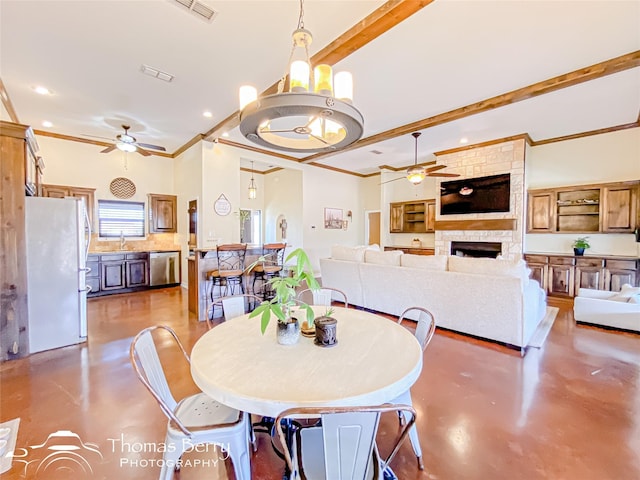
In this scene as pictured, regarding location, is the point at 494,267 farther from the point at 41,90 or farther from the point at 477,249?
the point at 41,90

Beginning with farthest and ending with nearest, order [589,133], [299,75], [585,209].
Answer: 1. [585,209]
2. [589,133]
3. [299,75]

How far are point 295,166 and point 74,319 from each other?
18.9 feet

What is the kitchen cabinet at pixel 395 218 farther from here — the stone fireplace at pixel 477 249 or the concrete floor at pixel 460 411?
the concrete floor at pixel 460 411

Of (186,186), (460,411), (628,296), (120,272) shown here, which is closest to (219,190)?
(186,186)

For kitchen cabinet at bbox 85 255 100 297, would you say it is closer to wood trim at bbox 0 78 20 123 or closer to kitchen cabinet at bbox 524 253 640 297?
wood trim at bbox 0 78 20 123

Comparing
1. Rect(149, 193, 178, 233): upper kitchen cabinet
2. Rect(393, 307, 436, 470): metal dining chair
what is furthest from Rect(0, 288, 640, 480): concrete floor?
Rect(149, 193, 178, 233): upper kitchen cabinet

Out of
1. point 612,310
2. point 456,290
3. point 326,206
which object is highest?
point 326,206

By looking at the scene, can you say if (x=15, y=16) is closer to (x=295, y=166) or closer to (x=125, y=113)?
(x=125, y=113)

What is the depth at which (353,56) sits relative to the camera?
3.23 meters

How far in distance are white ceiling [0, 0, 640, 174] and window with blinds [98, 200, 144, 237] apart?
1.86 m

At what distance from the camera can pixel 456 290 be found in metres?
3.60

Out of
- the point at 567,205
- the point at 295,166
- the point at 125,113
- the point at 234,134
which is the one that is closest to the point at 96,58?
the point at 125,113

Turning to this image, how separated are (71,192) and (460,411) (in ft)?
25.0

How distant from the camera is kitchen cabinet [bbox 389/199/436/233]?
8.09 metres
